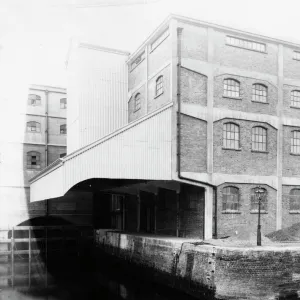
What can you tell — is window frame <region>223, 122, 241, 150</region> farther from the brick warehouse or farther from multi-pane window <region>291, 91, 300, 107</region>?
multi-pane window <region>291, 91, 300, 107</region>

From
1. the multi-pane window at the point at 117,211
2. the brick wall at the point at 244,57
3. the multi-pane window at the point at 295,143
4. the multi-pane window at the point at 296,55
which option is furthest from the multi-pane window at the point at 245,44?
the multi-pane window at the point at 117,211

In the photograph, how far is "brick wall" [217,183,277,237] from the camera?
16.3 meters

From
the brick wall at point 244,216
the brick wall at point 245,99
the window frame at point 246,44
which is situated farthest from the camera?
the window frame at point 246,44

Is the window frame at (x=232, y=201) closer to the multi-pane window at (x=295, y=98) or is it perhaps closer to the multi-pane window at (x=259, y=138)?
the multi-pane window at (x=259, y=138)

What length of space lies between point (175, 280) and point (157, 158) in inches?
188

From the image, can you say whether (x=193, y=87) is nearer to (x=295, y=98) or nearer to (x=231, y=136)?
(x=231, y=136)

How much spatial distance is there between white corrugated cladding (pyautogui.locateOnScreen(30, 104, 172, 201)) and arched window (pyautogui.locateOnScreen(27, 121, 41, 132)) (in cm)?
1298

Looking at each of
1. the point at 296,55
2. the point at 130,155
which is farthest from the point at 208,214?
the point at 296,55

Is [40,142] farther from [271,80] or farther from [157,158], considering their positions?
[271,80]

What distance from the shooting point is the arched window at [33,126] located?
2845 cm

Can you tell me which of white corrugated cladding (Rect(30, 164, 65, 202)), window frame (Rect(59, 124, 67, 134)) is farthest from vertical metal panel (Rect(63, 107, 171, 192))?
window frame (Rect(59, 124, 67, 134))

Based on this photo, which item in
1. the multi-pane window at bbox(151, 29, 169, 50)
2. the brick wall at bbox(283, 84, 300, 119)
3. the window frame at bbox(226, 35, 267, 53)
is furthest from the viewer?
the brick wall at bbox(283, 84, 300, 119)

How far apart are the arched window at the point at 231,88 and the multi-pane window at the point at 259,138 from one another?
1.79 meters

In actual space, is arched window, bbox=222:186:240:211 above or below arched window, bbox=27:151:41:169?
below
